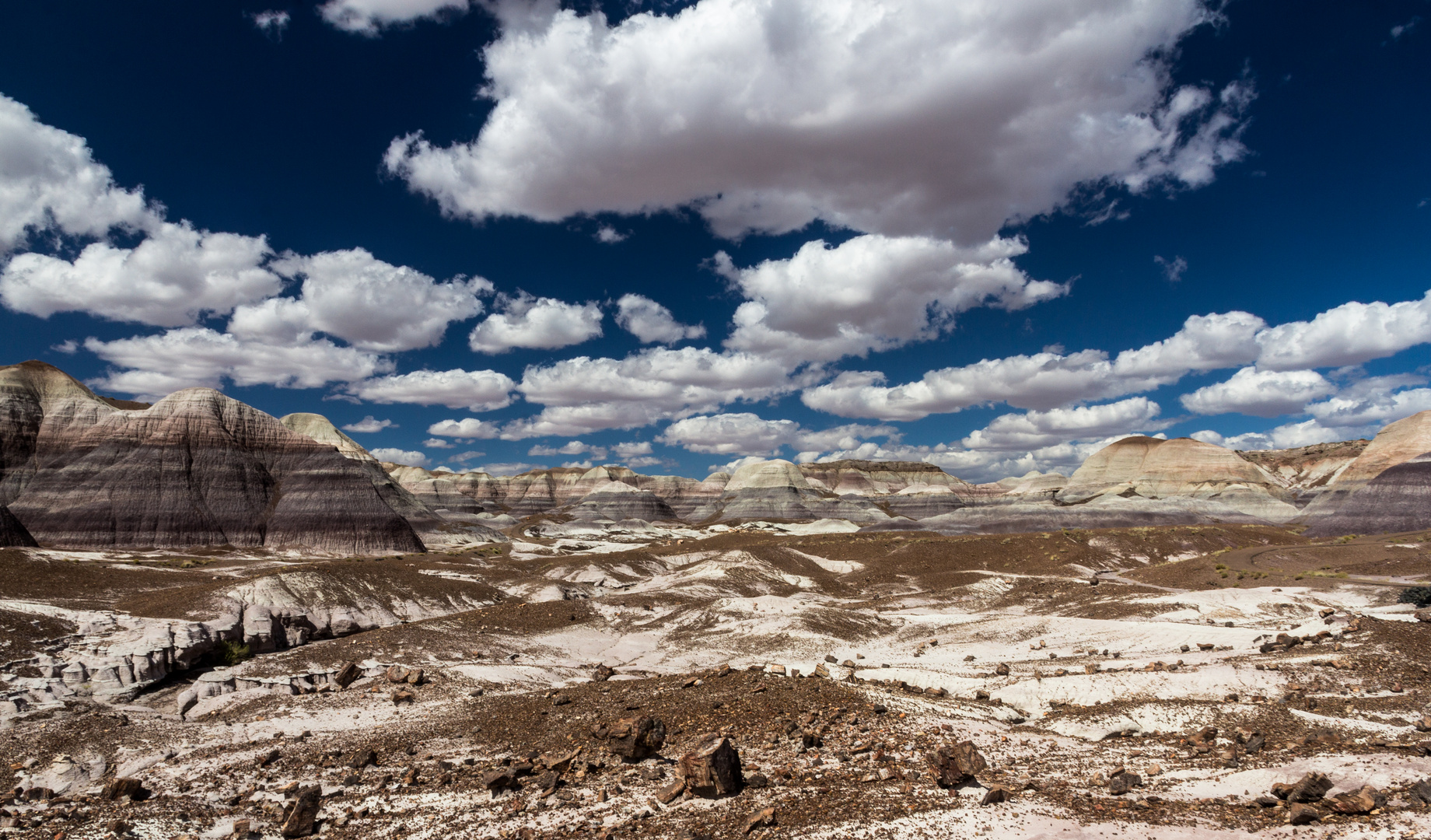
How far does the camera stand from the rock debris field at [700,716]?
Answer: 29.0ft

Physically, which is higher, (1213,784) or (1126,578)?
(1213,784)

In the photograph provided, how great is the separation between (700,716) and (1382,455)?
99.7 m

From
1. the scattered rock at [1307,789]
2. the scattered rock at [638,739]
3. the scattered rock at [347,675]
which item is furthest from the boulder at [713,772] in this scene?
the scattered rock at [347,675]

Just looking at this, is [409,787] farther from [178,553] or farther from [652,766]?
[178,553]

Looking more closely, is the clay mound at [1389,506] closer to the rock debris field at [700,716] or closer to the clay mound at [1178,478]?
the clay mound at [1178,478]

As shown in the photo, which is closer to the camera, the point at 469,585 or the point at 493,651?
the point at 493,651

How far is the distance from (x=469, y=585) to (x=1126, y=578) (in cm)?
3735

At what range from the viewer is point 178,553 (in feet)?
182

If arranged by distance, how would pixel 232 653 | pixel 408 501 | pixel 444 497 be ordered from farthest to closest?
pixel 444 497, pixel 408 501, pixel 232 653

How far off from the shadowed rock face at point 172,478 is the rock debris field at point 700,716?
34413 mm

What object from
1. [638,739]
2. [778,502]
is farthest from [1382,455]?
A: [638,739]

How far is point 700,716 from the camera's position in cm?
1249

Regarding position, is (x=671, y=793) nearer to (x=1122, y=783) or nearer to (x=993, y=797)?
(x=993, y=797)

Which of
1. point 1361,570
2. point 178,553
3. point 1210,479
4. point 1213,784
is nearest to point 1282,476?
point 1210,479
